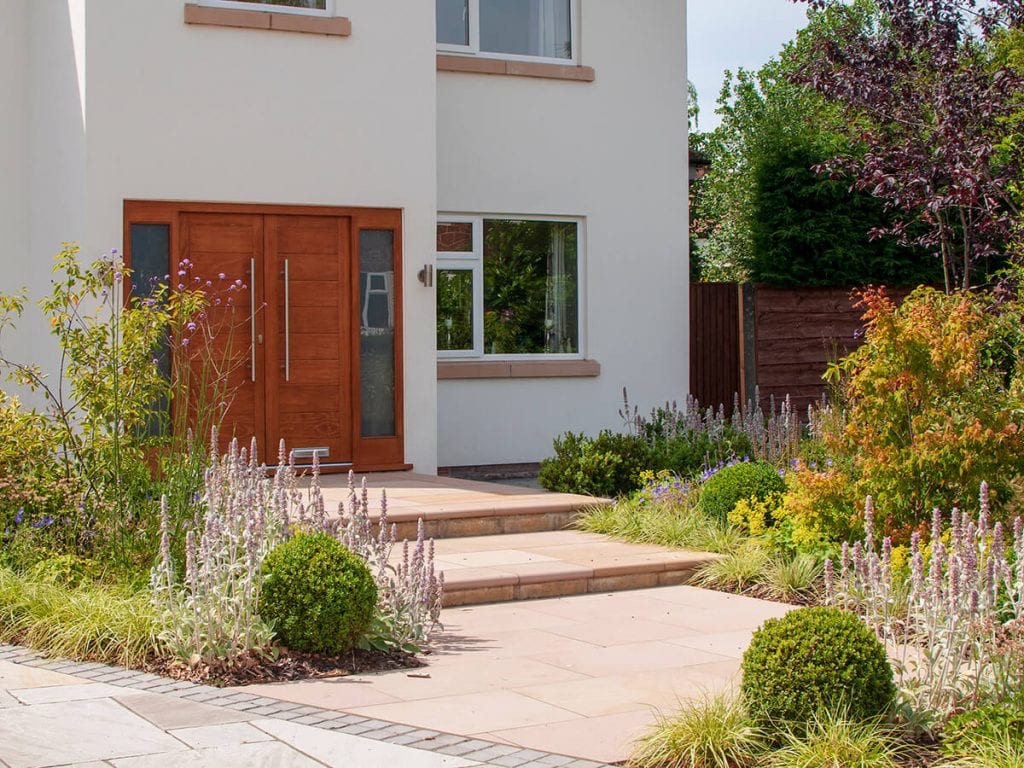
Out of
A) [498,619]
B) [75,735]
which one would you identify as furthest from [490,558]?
[75,735]

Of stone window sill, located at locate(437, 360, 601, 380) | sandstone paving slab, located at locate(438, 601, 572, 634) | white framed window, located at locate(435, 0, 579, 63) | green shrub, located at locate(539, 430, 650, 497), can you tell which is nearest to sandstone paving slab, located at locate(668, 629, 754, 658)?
sandstone paving slab, located at locate(438, 601, 572, 634)

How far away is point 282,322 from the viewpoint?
1197 cm

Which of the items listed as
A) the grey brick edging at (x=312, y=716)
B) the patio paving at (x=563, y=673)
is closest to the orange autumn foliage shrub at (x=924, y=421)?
the patio paving at (x=563, y=673)

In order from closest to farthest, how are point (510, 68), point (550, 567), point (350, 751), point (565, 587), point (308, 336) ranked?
point (350, 751)
point (565, 587)
point (550, 567)
point (308, 336)
point (510, 68)

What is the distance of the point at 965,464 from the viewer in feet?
26.6

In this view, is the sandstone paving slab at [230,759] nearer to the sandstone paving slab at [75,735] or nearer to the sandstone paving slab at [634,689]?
the sandstone paving slab at [75,735]

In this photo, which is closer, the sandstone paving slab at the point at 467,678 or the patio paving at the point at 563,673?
the patio paving at the point at 563,673

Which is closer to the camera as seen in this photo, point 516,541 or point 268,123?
point 516,541

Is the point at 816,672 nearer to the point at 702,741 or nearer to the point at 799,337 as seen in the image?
the point at 702,741

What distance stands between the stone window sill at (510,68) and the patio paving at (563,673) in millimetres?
6833

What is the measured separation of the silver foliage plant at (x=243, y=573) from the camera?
649 cm

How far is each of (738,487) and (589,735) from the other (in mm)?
4664

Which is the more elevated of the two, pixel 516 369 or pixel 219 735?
pixel 516 369

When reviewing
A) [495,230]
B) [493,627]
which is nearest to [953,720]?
[493,627]
